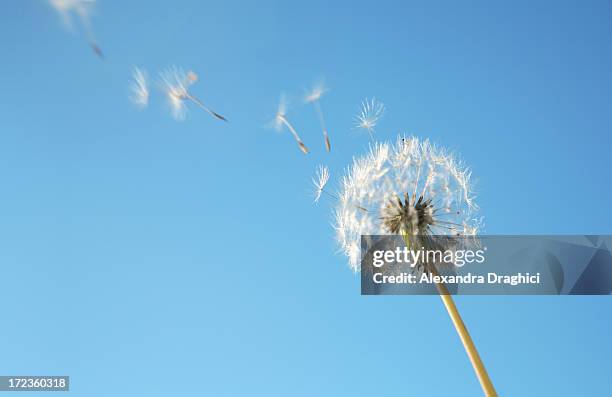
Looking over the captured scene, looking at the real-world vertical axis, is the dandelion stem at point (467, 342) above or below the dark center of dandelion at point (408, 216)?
below

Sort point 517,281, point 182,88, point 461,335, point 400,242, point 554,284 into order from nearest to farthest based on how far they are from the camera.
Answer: point 182,88, point 461,335, point 400,242, point 517,281, point 554,284

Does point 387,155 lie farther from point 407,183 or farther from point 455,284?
point 455,284

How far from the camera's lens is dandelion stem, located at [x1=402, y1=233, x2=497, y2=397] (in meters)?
7.77

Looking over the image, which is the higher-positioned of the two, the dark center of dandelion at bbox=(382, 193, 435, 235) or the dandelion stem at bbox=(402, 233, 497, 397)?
the dark center of dandelion at bbox=(382, 193, 435, 235)

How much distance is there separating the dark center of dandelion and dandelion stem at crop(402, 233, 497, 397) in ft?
3.95

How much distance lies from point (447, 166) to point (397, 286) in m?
3.10

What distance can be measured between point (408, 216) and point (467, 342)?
3.02 m

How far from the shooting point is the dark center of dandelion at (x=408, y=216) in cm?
1025

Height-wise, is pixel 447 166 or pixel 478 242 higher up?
pixel 447 166

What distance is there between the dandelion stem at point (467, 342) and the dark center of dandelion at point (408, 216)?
120cm

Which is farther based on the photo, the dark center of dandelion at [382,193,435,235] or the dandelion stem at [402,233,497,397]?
the dark center of dandelion at [382,193,435,235]

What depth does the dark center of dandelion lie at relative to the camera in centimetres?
1025

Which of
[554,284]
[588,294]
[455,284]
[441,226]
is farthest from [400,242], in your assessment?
[588,294]

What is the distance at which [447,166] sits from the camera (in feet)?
37.3
